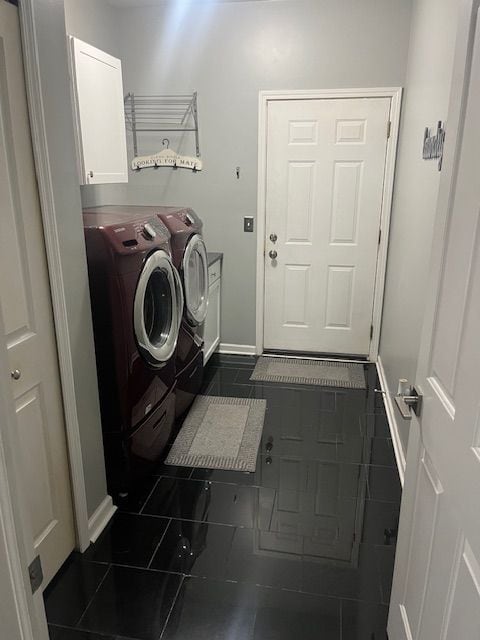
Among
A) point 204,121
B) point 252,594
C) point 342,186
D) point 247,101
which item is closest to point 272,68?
point 247,101

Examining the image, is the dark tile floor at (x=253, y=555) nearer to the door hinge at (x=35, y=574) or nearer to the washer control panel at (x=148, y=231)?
the door hinge at (x=35, y=574)

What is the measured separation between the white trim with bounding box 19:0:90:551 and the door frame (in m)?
2.29

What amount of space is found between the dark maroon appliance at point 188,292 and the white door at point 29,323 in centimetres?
102

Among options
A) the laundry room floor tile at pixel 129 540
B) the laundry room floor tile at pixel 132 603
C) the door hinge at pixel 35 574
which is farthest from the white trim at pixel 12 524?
the laundry room floor tile at pixel 129 540

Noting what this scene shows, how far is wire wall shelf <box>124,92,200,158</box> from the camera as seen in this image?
3.54 meters

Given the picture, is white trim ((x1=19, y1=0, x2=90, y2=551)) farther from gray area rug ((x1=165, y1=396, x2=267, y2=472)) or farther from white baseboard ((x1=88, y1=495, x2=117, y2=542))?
gray area rug ((x1=165, y1=396, x2=267, y2=472))

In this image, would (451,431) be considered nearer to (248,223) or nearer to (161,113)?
(248,223)

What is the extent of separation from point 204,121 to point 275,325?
170cm

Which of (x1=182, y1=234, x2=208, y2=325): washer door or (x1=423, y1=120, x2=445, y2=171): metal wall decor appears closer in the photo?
(x1=423, y1=120, x2=445, y2=171): metal wall decor

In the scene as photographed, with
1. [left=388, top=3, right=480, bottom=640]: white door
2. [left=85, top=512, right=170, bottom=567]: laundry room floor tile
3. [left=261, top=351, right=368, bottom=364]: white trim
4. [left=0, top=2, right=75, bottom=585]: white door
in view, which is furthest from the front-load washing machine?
[left=261, top=351, right=368, bottom=364]: white trim

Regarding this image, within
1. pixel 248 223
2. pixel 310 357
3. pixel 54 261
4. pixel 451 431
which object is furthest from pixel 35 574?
pixel 310 357

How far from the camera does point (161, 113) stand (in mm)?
3586

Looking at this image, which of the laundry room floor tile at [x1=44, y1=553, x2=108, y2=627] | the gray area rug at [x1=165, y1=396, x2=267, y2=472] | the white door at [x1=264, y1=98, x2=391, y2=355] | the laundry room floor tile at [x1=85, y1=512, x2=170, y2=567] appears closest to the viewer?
the laundry room floor tile at [x1=44, y1=553, x2=108, y2=627]

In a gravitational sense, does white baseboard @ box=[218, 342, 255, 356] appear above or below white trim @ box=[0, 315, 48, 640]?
below
